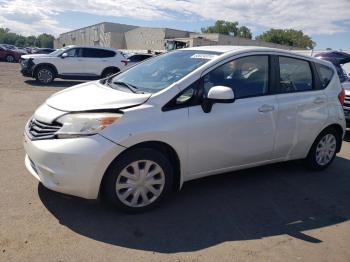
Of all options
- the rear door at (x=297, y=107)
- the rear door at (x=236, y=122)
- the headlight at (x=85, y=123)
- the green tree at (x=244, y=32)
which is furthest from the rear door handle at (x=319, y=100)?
the green tree at (x=244, y=32)

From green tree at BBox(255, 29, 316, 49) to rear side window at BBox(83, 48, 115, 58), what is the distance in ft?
313

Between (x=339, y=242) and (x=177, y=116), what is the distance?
200cm

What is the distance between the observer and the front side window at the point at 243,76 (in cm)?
430

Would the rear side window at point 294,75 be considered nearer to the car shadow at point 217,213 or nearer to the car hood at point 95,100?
the car shadow at point 217,213

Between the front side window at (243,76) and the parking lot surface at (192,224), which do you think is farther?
the front side window at (243,76)

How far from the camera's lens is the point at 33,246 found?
3.20 m

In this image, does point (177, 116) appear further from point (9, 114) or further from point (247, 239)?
point (9, 114)

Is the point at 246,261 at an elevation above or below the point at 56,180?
below

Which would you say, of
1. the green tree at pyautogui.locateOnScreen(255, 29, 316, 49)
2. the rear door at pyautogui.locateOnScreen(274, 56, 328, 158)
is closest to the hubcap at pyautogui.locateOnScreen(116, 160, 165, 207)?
the rear door at pyautogui.locateOnScreen(274, 56, 328, 158)

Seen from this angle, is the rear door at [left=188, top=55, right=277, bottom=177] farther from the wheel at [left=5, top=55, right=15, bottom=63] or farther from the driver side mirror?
the wheel at [left=5, top=55, right=15, bottom=63]

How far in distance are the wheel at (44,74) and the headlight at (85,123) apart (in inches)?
530

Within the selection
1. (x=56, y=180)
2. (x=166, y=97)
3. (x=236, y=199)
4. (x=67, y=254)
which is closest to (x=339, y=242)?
(x=236, y=199)

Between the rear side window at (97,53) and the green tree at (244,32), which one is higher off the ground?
the green tree at (244,32)

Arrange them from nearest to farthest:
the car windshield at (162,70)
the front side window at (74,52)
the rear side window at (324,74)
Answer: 1. the car windshield at (162,70)
2. the rear side window at (324,74)
3. the front side window at (74,52)
